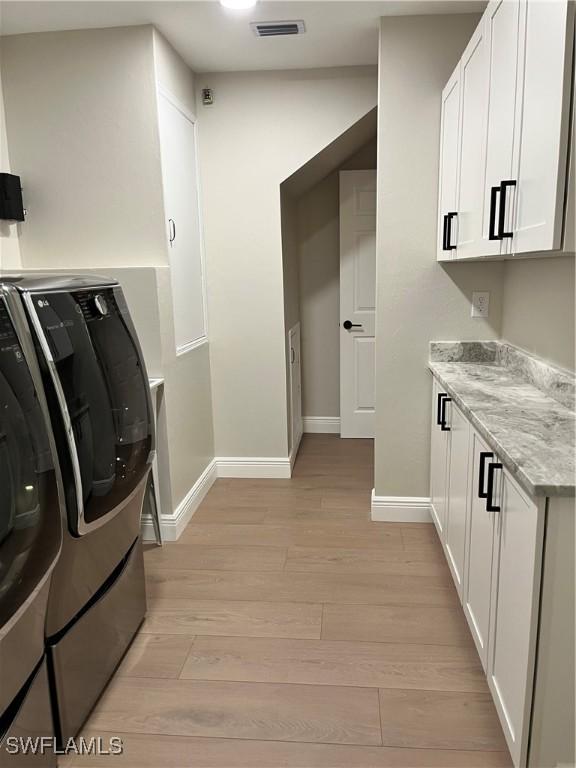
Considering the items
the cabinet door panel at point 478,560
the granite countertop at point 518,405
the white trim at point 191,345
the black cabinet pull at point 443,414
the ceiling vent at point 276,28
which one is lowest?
the cabinet door panel at point 478,560

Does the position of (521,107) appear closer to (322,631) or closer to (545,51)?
(545,51)

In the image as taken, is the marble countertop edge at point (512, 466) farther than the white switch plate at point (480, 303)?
No

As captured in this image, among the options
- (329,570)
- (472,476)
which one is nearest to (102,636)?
(329,570)

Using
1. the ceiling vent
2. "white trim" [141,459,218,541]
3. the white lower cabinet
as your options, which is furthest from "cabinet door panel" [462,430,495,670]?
the ceiling vent

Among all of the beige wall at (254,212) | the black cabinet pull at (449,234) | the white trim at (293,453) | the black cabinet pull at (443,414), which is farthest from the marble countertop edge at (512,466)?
the white trim at (293,453)

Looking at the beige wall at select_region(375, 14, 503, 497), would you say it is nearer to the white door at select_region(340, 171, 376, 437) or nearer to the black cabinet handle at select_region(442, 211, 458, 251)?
the black cabinet handle at select_region(442, 211, 458, 251)

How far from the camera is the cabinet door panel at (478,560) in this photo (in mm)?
1760

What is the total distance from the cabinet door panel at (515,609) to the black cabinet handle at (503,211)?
78 cm

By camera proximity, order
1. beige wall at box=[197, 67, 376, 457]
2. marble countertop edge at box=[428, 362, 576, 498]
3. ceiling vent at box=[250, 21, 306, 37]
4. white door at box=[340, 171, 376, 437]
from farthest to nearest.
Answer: white door at box=[340, 171, 376, 437], beige wall at box=[197, 67, 376, 457], ceiling vent at box=[250, 21, 306, 37], marble countertop edge at box=[428, 362, 576, 498]

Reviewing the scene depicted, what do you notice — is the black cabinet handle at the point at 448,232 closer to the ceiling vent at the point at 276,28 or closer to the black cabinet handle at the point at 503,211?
the black cabinet handle at the point at 503,211

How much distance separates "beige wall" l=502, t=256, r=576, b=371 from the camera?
2057 mm

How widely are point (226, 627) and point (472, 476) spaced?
1.16m

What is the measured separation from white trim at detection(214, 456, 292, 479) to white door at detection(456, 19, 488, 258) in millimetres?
1975

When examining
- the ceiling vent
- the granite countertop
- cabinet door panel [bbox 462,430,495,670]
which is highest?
the ceiling vent
